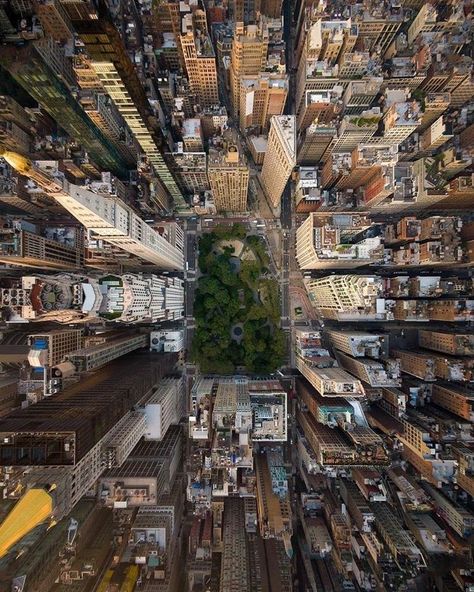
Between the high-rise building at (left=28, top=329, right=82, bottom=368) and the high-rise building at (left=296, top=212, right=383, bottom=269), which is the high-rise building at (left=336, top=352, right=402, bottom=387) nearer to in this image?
the high-rise building at (left=296, top=212, right=383, bottom=269)

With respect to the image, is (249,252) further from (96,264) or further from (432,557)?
(432,557)

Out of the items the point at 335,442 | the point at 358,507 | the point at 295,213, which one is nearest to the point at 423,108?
the point at 295,213

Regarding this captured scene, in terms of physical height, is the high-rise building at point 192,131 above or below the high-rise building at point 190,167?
above

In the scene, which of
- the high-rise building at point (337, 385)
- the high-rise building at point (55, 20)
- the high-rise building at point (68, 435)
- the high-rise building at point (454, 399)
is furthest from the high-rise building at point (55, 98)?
the high-rise building at point (454, 399)

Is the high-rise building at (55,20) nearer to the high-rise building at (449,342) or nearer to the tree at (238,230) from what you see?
the tree at (238,230)

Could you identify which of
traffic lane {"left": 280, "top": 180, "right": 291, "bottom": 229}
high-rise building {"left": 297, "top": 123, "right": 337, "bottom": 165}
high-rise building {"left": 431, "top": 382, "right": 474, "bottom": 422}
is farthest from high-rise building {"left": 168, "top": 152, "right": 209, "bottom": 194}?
high-rise building {"left": 431, "top": 382, "right": 474, "bottom": 422}
